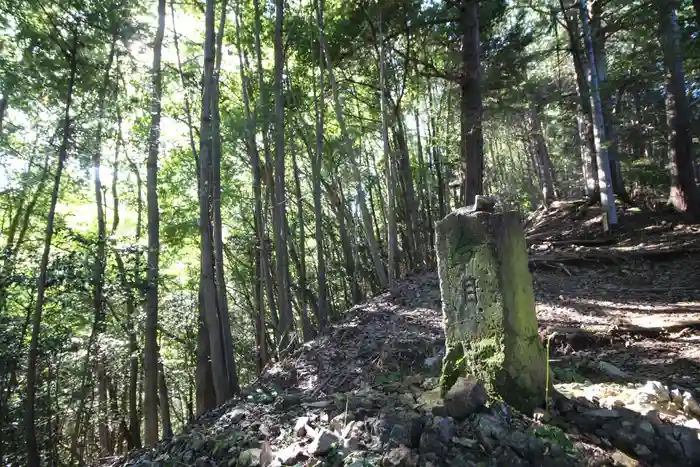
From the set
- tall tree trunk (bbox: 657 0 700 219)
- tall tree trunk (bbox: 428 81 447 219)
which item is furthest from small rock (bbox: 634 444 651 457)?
tall tree trunk (bbox: 428 81 447 219)

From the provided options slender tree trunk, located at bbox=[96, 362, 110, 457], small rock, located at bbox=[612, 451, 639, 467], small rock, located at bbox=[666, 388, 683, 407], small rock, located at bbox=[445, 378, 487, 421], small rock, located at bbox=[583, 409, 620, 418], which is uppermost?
small rock, located at bbox=[445, 378, 487, 421]

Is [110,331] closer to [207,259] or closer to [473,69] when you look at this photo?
[207,259]

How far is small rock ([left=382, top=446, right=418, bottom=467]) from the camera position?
2.07m

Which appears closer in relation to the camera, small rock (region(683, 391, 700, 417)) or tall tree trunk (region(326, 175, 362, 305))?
small rock (region(683, 391, 700, 417))

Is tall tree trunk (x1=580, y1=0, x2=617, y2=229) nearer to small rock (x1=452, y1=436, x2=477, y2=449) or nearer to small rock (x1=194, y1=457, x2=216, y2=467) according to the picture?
small rock (x1=452, y1=436, x2=477, y2=449)

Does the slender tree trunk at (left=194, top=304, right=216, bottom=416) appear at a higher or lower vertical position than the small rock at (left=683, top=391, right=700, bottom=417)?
lower

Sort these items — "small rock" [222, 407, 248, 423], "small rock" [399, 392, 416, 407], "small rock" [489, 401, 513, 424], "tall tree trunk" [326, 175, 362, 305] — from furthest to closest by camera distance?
"tall tree trunk" [326, 175, 362, 305] < "small rock" [222, 407, 248, 423] < "small rock" [399, 392, 416, 407] < "small rock" [489, 401, 513, 424]

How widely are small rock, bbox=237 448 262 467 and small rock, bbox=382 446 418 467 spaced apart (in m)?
0.72

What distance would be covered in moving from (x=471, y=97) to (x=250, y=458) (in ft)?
20.3

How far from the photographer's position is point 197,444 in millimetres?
2719

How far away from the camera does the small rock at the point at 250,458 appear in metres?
2.28

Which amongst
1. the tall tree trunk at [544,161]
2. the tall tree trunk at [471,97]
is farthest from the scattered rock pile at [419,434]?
the tall tree trunk at [544,161]

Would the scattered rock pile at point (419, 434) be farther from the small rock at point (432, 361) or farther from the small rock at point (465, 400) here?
the small rock at point (432, 361)

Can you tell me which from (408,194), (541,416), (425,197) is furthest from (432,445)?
(425,197)
